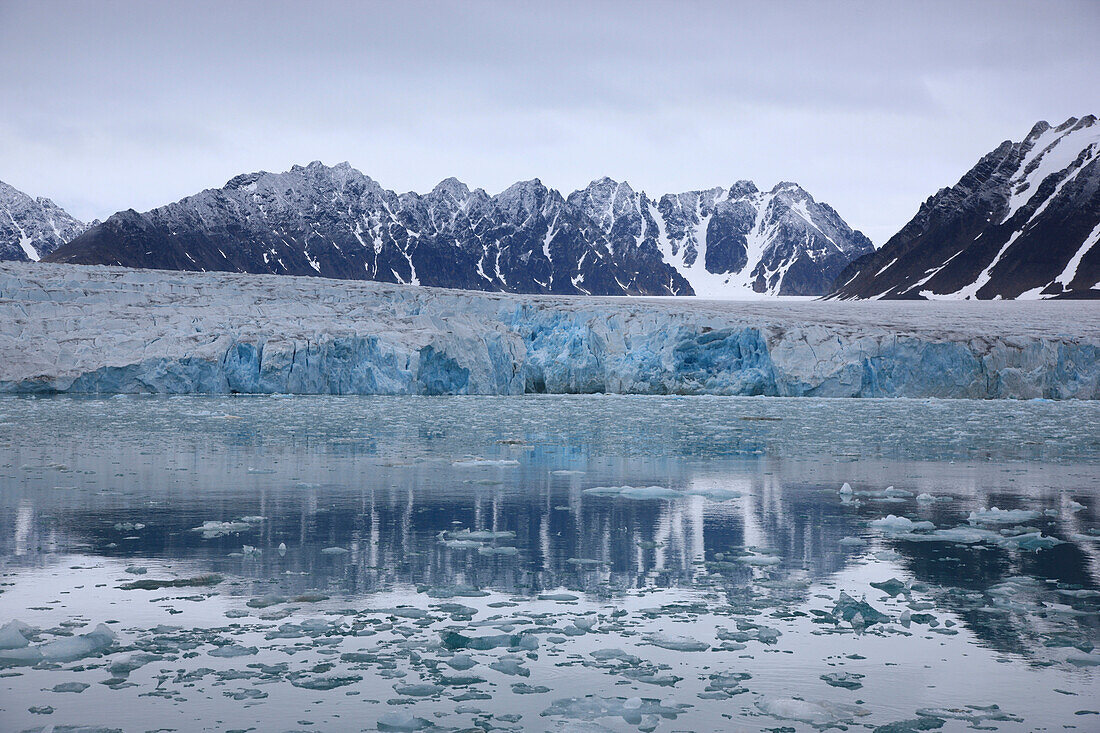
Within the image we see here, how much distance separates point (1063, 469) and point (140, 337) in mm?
23625

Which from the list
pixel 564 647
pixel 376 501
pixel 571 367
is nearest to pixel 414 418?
pixel 376 501

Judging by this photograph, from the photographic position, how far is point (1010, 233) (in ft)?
325

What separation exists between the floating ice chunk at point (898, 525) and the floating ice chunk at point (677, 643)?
2972 mm

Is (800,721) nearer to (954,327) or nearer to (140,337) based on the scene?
(140,337)

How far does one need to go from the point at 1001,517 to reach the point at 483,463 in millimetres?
5230

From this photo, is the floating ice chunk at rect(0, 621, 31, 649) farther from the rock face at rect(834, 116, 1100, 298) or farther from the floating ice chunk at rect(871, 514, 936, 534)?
the rock face at rect(834, 116, 1100, 298)

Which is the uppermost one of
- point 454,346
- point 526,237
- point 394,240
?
point 526,237

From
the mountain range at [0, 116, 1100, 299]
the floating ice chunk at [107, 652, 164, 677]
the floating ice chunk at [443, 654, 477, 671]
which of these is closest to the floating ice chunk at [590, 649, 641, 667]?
the floating ice chunk at [443, 654, 477, 671]

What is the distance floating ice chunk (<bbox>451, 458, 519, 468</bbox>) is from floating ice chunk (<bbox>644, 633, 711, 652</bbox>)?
6179mm

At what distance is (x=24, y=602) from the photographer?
4.26 m

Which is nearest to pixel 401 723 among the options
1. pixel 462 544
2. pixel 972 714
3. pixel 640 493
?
pixel 972 714

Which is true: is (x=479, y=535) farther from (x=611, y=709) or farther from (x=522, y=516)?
(x=611, y=709)

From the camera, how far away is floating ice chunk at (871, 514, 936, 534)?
20.9ft

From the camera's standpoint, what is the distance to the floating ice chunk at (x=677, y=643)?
3781mm
